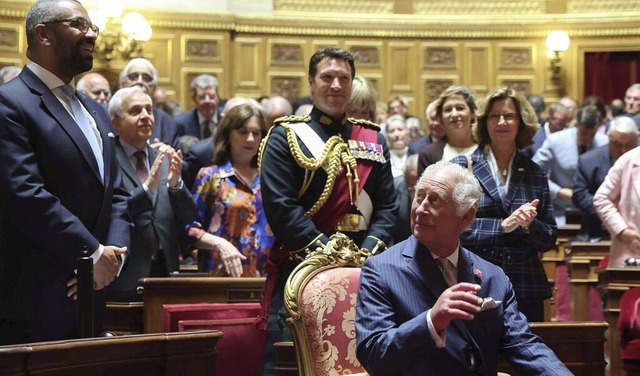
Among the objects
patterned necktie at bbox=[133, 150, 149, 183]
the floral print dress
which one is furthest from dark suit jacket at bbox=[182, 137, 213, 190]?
patterned necktie at bbox=[133, 150, 149, 183]

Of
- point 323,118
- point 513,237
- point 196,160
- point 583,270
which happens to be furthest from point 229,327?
point 583,270

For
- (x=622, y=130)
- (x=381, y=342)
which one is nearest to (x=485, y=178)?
(x=381, y=342)

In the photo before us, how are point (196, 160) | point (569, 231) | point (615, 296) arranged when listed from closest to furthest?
point (615, 296), point (196, 160), point (569, 231)

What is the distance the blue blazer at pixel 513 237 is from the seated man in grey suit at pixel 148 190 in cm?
144

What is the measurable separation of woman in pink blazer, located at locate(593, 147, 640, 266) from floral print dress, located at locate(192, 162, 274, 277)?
6.03 ft

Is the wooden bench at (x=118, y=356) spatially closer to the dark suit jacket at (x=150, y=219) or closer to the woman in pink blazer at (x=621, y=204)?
the dark suit jacket at (x=150, y=219)

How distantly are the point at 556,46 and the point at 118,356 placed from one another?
1052 cm

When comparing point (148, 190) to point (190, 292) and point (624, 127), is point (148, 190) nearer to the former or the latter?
point (190, 292)

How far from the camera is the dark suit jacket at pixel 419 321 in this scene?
10.1 ft

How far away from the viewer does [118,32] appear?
11750mm

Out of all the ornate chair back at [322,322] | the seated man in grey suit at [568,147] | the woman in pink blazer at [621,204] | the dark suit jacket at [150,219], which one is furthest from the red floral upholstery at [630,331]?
the seated man in grey suit at [568,147]

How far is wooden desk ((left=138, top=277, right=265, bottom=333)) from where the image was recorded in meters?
4.91

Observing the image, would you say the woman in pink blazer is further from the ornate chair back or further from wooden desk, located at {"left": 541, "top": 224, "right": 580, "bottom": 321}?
the ornate chair back

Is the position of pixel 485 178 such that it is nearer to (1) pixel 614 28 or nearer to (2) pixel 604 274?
(2) pixel 604 274
